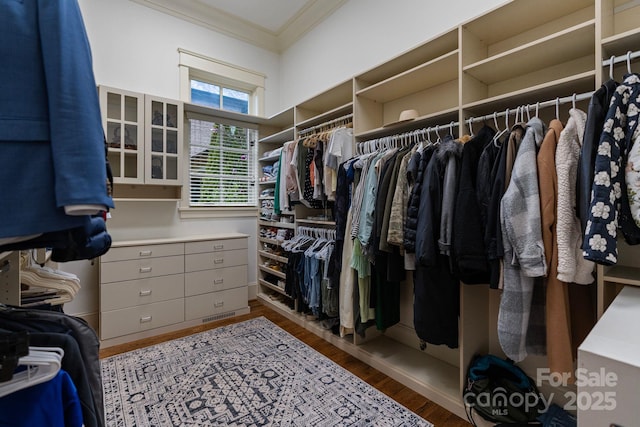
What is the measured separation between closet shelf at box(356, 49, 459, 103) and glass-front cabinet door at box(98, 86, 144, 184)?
209 cm

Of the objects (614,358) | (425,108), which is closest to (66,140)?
(614,358)

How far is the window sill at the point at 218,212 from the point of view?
324 centimetres

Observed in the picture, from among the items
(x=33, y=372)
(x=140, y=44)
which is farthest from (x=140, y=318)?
(x=140, y=44)

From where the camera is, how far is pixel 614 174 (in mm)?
1017

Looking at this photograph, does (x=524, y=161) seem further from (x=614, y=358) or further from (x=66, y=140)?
(x=66, y=140)

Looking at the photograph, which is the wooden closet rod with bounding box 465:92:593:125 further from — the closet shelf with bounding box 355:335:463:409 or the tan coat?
the closet shelf with bounding box 355:335:463:409

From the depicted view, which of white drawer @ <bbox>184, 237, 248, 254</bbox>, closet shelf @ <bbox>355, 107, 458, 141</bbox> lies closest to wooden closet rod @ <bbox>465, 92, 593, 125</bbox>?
closet shelf @ <bbox>355, 107, 458, 141</bbox>

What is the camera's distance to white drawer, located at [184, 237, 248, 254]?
113 inches

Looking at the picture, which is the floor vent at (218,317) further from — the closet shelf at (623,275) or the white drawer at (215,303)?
the closet shelf at (623,275)

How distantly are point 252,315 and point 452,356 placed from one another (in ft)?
6.67

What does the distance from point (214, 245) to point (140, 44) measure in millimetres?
2225

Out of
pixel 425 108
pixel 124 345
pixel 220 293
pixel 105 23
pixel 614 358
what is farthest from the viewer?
pixel 220 293

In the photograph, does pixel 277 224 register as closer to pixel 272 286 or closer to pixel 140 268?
pixel 272 286

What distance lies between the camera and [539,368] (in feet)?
5.44
